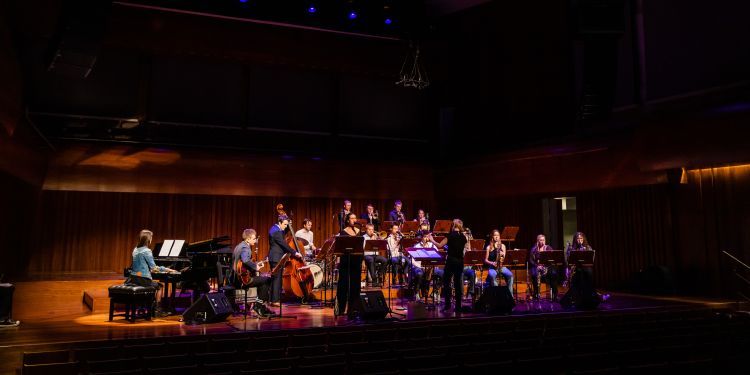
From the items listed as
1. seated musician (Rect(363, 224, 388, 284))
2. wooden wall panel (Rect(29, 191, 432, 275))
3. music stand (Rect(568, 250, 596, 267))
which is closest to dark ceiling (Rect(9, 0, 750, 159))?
wooden wall panel (Rect(29, 191, 432, 275))

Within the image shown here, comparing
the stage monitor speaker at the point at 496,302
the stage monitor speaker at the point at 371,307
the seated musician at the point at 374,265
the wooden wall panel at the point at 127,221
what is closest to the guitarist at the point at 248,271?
the stage monitor speaker at the point at 371,307

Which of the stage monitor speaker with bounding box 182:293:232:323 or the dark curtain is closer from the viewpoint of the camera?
the stage monitor speaker with bounding box 182:293:232:323

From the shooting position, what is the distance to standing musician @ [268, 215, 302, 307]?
857 cm

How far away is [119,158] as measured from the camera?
505 inches

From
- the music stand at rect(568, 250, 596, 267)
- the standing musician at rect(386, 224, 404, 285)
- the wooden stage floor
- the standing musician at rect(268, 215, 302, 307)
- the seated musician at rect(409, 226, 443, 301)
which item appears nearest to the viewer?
the wooden stage floor

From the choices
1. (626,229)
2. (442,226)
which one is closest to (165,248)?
(442,226)

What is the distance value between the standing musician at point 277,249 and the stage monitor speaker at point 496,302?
3.04 meters

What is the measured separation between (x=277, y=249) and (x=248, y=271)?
570mm

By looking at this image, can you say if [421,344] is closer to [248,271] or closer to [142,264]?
[248,271]

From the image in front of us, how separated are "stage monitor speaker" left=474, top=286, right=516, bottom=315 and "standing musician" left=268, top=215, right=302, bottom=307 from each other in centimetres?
304

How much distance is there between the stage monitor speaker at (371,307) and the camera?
7594 millimetres

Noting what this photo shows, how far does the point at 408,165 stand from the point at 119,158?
7.47 meters

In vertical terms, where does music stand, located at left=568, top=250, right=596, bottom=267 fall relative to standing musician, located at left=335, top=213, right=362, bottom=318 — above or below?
above

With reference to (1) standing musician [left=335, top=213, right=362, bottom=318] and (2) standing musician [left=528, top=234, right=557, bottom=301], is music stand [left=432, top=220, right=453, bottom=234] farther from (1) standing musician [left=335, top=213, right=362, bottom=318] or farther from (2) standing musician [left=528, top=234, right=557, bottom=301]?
(1) standing musician [left=335, top=213, right=362, bottom=318]
